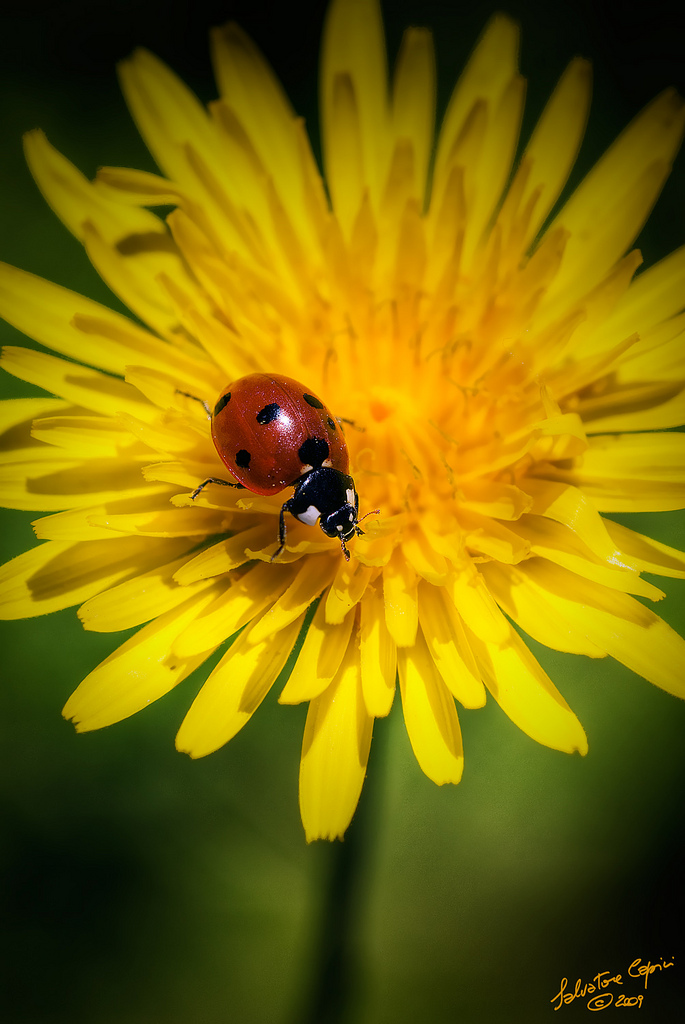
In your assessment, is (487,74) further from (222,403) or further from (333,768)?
(333,768)

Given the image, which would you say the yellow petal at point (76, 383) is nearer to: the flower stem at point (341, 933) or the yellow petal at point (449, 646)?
the yellow petal at point (449, 646)

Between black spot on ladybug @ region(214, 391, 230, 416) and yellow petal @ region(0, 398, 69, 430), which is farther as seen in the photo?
yellow petal @ region(0, 398, 69, 430)

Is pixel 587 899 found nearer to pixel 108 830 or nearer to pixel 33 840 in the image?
pixel 108 830

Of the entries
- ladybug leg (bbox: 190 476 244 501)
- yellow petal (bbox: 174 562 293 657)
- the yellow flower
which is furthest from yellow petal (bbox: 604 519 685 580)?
ladybug leg (bbox: 190 476 244 501)

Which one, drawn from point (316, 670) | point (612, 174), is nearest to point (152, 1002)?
point (316, 670)

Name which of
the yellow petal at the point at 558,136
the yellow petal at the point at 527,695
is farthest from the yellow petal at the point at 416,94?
the yellow petal at the point at 527,695

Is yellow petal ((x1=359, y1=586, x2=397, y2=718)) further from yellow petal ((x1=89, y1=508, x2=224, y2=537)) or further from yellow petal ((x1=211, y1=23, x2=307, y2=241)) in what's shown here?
yellow petal ((x1=211, y1=23, x2=307, y2=241))
